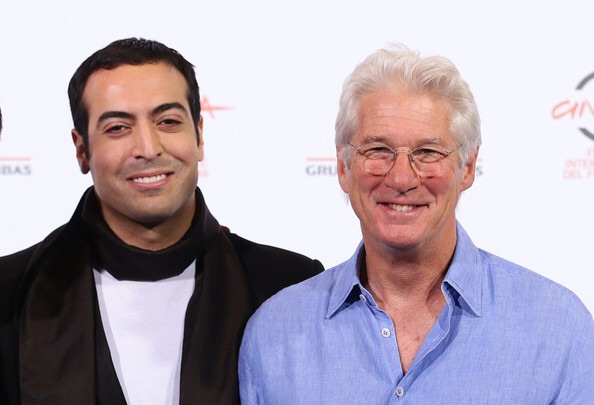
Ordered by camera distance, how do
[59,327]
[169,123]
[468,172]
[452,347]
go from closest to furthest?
[452,347] → [468,172] → [59,327] → [169,123]

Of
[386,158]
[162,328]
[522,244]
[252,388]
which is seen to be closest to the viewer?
[386,158]

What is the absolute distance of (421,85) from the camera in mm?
1641

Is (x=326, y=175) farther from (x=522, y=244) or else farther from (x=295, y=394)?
(x=295, y=394)

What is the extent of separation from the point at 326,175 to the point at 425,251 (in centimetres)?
115

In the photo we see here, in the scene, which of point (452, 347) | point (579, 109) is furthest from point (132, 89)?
point (579, 109)

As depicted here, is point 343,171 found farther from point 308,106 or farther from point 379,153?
point 308,106

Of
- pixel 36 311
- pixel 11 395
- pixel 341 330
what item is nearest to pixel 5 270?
pixel 36 311

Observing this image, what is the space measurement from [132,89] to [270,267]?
19.6 inches

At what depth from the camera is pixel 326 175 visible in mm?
2805

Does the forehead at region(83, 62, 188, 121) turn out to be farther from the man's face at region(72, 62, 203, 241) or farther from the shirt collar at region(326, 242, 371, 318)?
the shirt collar at region(326, 242, 371, 318)

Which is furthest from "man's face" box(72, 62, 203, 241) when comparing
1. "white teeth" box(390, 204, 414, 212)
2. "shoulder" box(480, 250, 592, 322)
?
"shoulder" box(480, 250, 592, 322)

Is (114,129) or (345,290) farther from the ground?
(114,129)

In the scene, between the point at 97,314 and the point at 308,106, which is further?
the point at 308,106

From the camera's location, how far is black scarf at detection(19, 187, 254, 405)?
183 cm
